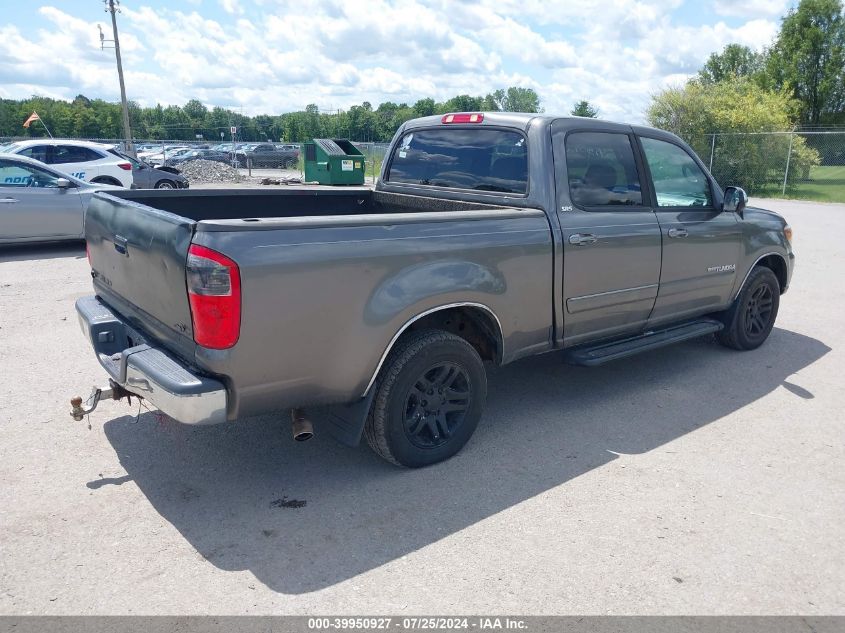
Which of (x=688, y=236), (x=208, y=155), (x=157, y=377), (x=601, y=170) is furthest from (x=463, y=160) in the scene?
(x=208, y=155)

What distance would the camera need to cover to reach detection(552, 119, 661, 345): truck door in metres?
4.35

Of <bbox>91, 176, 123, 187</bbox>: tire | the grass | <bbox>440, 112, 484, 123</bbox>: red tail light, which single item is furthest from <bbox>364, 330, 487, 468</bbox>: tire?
the grass

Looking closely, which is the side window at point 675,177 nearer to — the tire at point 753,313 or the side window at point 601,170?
the side window at point 601,170

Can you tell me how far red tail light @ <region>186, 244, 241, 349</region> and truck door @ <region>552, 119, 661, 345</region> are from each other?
215 centimetres

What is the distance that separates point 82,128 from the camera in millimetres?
76500

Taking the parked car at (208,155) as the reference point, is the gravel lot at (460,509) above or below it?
below

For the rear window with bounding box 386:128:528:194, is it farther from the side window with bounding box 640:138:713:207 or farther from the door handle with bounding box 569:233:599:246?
the side window with bounding box 640:138:713:207

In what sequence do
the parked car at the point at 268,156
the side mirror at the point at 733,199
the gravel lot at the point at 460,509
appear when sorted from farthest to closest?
the parked car at the point at 268,156
the side mirror at the point at 733,199
the gravel lot at the point at 460,509

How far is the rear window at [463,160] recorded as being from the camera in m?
4.52

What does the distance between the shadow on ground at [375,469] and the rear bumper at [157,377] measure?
604 mm

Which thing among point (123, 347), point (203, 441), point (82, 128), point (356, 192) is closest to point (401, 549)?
point (203, 441)

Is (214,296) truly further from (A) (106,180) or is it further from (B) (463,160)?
(A) (106,180)

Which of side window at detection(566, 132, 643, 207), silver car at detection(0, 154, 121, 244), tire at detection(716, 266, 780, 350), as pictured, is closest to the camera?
side window at detection(566, 132, 643, 207)

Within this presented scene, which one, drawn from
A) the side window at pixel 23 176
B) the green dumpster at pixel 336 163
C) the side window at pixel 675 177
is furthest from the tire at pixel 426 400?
the green dumpster at pixel 336 163
